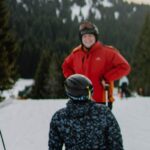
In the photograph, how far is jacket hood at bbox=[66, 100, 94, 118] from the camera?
4.18 m

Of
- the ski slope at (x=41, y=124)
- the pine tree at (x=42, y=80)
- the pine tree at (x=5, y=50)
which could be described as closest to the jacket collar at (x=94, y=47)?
the ski slope at (x=41, y=124)

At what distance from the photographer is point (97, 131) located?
4.23 metres

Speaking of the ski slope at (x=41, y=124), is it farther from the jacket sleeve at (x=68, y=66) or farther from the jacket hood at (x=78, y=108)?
the jacket hood at (x=78, y=108)

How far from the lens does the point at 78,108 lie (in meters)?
4.20

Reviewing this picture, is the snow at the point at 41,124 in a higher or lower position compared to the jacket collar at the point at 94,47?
lower

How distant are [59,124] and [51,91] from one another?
72.3 metres

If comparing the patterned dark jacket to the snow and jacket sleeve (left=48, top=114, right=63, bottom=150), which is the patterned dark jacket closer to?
jacket sleeve (left=48, top=114, right=63, bottom=150)

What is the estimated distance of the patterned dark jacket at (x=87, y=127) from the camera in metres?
4.21

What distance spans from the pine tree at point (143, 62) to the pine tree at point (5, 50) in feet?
125

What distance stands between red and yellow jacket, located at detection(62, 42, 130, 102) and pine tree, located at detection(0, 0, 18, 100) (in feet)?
95.3

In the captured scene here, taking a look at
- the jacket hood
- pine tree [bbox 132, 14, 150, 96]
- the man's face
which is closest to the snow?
the man's face

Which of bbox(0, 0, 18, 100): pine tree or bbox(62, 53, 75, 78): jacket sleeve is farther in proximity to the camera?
bbox(0, 0, 18, 100): pine tree

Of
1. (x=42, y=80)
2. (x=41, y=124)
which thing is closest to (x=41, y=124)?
(x=41, y=124)

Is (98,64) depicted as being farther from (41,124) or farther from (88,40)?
(41,124)
